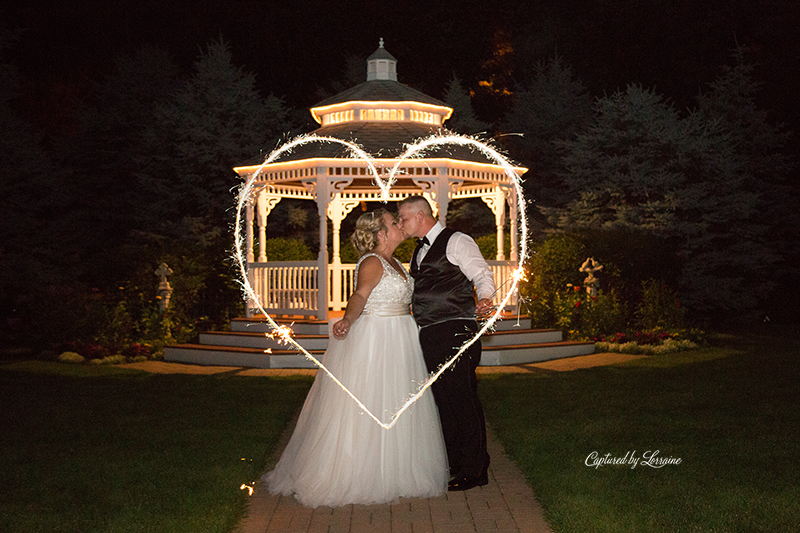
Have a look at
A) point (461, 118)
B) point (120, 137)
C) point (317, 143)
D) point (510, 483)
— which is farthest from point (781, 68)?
point (510, 483)

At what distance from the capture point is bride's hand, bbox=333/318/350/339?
6281 millimetres

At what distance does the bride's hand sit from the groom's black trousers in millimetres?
690

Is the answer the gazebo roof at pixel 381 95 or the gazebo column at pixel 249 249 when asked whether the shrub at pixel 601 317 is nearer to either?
the gazebo roof at pixel 381 95

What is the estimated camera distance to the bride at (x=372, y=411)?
618 centimetres

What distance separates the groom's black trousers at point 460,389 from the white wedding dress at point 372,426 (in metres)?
0.11

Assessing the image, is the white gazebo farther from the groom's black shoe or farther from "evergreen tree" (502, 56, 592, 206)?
"evergreen tree" (502, 56, 592, 206)

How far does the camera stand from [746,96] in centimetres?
2780

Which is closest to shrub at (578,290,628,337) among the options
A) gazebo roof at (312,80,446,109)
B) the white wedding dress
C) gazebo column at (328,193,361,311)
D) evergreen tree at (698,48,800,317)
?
gazebo column at (328,193,361,311)

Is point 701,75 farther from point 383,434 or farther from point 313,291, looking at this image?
point 383,434

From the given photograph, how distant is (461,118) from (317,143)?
15552 millimetres

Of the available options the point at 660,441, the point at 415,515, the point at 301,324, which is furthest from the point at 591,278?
the point at 415,515

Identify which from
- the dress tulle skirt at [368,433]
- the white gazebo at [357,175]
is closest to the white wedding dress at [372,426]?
the dress tulle skirt at [368,433]

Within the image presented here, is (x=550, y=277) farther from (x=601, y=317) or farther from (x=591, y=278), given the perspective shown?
(x=601, y=317)

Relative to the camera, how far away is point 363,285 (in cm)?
643
